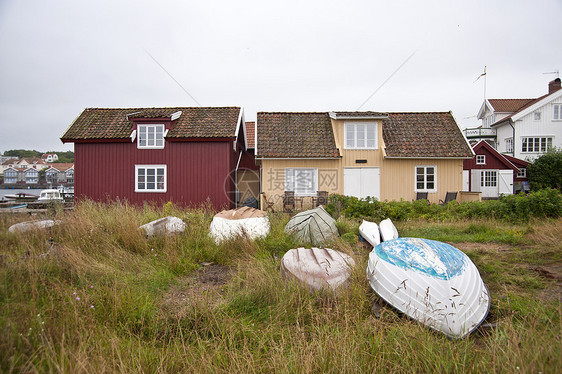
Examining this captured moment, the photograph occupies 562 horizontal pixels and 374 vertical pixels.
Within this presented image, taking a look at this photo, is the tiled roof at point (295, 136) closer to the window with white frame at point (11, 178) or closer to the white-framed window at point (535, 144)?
the white-framed window at point (535, 144)

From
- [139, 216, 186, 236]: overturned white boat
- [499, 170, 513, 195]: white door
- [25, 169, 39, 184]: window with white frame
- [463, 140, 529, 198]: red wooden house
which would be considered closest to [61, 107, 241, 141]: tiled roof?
[139, 216, 186, 236]: overturned white boat

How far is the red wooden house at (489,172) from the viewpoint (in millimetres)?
23391

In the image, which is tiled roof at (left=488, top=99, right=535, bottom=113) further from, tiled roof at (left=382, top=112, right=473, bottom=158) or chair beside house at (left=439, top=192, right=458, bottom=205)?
chair beside house at (left=439, top=192, right=458, bottom=205)

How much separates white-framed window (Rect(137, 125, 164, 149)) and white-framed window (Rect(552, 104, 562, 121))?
3348 cm

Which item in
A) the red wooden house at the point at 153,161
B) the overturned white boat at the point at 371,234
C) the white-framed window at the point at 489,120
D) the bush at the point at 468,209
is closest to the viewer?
the overturned white boat at the point at 371,234

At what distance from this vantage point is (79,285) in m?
4.04

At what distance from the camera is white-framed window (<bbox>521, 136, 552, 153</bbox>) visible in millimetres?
28414

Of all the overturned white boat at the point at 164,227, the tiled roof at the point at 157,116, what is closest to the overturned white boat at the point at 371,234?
the overturned white boat at the point at 164,227

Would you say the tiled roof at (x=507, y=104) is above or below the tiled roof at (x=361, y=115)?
above

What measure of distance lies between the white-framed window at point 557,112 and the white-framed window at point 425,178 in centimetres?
2161

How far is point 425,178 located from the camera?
53.1 ft

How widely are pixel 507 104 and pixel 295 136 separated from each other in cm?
3008

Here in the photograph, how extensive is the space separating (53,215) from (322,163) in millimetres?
11510

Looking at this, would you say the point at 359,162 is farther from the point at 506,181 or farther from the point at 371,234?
the point at 506,181
